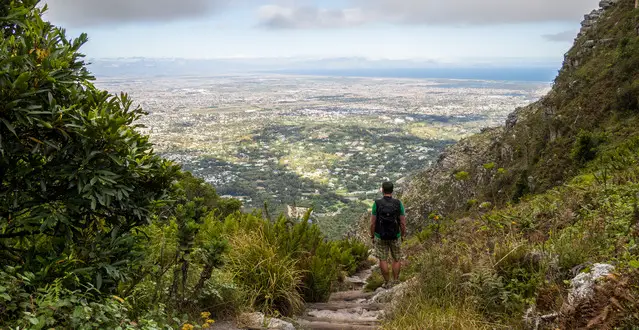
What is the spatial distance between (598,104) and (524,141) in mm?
5515

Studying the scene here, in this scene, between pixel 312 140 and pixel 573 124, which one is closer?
pixel 573 124

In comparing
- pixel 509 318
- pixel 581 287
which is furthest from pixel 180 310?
pixel 581 287

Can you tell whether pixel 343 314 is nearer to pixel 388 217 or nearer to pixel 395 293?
pixel 395 293

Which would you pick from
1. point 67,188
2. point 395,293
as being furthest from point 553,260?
point 67,188

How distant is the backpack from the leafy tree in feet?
14.1

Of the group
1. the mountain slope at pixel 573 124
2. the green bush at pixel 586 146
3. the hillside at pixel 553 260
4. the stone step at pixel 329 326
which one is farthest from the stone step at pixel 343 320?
the green bush at pixel 586 146

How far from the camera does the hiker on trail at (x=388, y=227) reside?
680 centimetres

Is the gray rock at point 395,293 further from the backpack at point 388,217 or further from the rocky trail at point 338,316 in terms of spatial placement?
the backpack at point 388,217

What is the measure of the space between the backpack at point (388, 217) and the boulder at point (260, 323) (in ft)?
8.94

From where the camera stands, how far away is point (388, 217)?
6805 millimetres

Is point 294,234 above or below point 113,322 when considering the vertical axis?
below

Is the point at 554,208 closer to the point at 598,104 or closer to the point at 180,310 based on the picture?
the point at 180,310

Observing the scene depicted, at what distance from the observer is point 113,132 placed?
2824mm

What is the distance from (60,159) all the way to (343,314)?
3935mm
